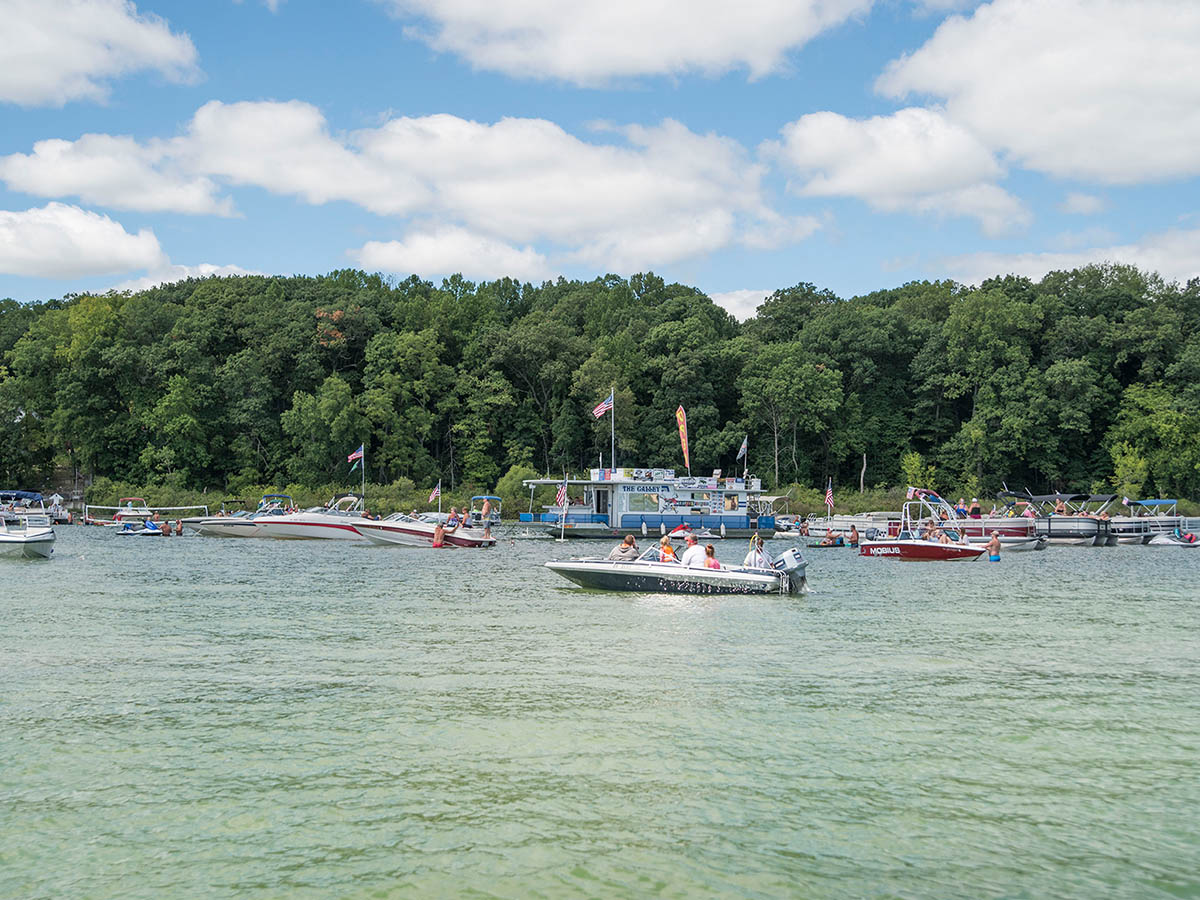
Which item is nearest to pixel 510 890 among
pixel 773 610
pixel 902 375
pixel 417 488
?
pixel 773 610

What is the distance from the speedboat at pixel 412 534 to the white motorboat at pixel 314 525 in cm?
79

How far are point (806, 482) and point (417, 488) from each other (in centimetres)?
3036

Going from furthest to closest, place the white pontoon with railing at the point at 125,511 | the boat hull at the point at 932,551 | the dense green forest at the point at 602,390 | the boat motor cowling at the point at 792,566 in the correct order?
the dense green forest at the point at 602,390 < the white pontoon with railing at the point at 125,511 < the boat hull at the point at 932,551 < the boat motor cowling at the point at 792,566

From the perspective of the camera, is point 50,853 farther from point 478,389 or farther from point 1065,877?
point 478,389

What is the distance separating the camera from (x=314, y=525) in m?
52.9

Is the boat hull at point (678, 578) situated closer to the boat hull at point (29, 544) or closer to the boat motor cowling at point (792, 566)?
the boat motor cowling at point (792, 566)

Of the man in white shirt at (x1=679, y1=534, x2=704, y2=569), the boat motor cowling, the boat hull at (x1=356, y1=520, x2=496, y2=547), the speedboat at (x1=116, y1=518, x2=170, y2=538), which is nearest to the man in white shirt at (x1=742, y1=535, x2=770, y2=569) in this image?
the boat motor cowling

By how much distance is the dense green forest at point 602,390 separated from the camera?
78.3 metres

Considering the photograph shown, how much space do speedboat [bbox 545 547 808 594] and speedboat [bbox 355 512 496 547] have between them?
71.0 ft

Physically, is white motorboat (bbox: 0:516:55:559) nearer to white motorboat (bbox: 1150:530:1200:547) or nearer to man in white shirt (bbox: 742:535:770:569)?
man in white shirt (bbox: 742:535:770:569)

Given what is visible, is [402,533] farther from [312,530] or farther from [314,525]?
[312,530]

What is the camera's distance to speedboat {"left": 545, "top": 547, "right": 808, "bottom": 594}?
83.1 feet

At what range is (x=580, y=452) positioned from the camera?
84.7 m

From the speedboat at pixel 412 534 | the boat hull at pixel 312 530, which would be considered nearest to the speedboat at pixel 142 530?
the boat hull at pixel 312 530
